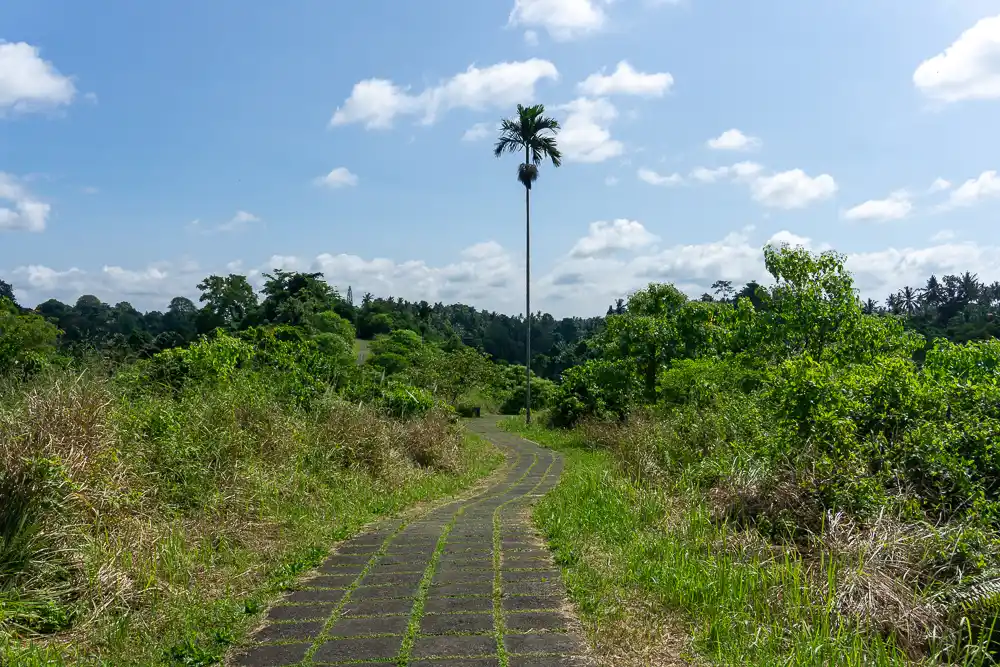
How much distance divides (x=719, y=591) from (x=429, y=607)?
182 centimetres

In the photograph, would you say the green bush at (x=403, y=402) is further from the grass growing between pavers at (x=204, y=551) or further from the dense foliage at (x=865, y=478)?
the dense foliage at (x=865, y=478)

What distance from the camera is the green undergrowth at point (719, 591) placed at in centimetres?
362

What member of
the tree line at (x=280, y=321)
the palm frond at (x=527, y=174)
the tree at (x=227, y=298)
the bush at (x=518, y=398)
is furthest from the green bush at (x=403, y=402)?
the tree at (x=227, y=298)

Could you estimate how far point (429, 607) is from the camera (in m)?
4.19

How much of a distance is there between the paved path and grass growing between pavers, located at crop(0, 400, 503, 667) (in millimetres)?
285

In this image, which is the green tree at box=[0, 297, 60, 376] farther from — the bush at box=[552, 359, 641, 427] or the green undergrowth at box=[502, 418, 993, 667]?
the green undergrowth at box=[502, 418, 993, 667]

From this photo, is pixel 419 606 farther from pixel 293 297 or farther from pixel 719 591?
pixel 293 297

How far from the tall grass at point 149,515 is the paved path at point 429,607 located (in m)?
0.32

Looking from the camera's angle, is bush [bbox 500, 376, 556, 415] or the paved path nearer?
the paved path

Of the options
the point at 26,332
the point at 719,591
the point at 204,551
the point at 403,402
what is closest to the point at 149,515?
the point at 204,551

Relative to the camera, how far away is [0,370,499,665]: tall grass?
3.99 m

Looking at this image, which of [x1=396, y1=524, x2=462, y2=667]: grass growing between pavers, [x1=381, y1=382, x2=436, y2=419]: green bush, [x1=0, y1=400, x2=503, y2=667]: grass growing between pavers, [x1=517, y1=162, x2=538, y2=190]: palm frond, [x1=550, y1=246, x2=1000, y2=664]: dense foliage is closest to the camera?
[x1=396, y1=524, x2=462, y2=667]: grass growing between pavers

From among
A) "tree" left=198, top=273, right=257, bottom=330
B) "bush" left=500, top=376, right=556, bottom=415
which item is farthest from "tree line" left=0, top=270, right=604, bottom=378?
"bush" left=500, top=376, right=556, bottom=415

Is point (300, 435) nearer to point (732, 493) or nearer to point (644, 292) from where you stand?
point (732, 493)
